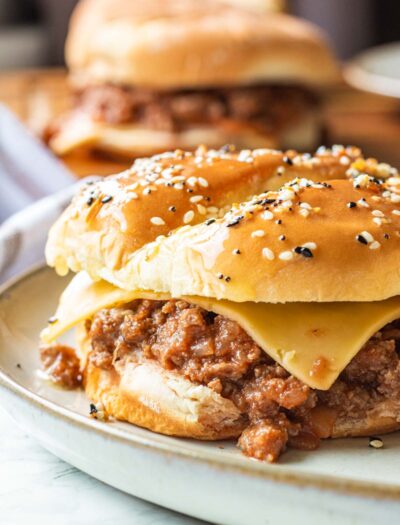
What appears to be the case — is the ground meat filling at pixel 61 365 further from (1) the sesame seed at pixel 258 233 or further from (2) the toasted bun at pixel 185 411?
(1) the sesame seed at pixel 258 233

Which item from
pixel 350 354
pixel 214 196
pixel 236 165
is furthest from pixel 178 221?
pixel 350 354

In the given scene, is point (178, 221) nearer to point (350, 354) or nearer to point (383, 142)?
point (350, 354)

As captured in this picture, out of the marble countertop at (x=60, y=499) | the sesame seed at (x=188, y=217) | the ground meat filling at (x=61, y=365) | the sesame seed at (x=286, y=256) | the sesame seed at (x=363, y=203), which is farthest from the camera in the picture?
the ground meat filling at (x=61, y=365)

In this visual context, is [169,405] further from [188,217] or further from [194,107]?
[194,107]

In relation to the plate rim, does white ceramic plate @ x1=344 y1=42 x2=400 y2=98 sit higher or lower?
lower

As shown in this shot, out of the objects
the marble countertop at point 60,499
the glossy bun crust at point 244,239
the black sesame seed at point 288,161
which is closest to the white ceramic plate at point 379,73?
the black sesame seed at point 288,161

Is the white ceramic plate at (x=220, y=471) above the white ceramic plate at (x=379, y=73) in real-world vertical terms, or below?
above

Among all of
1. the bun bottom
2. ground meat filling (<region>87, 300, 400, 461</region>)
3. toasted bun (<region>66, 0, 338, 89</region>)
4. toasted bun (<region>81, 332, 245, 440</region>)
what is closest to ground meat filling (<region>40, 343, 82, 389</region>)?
toasted bun (<region>81, 332, 245, 440</region>)

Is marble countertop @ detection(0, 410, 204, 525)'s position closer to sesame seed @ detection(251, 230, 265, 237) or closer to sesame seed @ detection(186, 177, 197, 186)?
sesame seed @ detection(251, 230, 265, 237)
